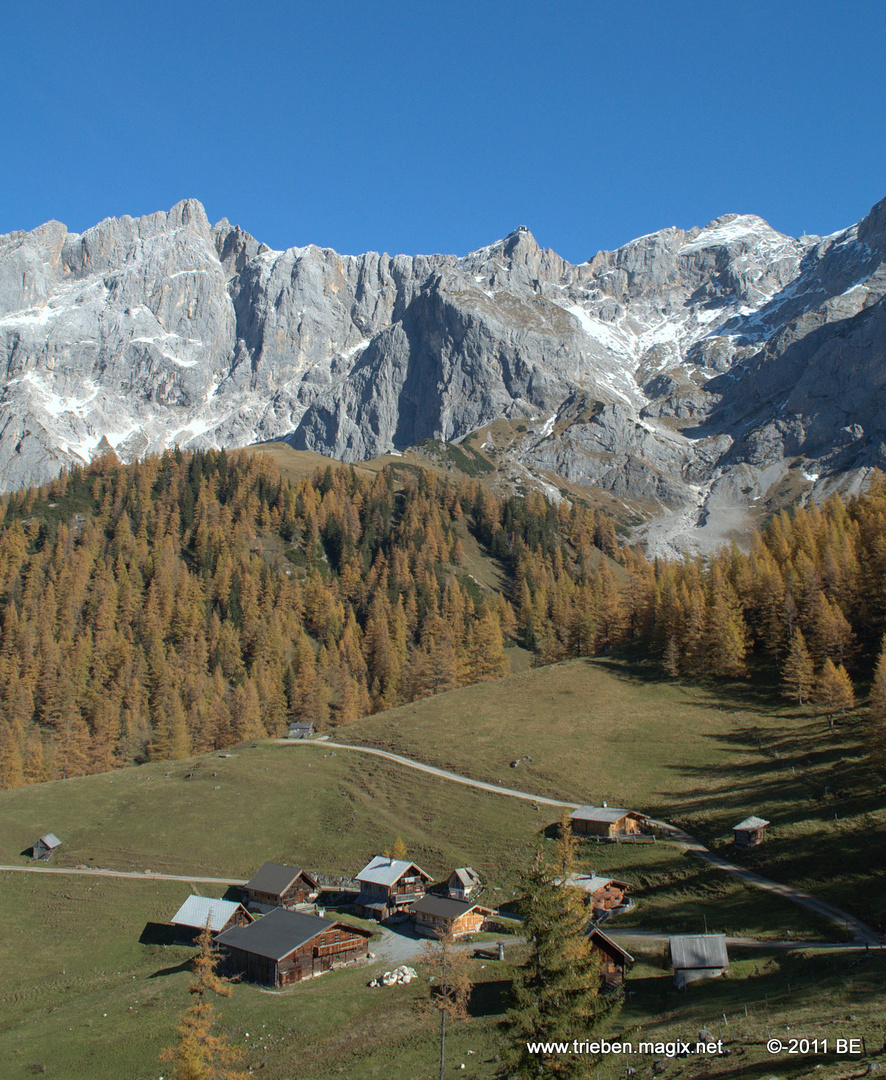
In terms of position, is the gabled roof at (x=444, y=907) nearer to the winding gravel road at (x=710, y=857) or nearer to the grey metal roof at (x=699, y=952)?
the grey metal roof at (x=699, y=952)

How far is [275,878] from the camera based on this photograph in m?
55.0

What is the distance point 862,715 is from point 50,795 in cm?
8419

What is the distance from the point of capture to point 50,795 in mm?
74812

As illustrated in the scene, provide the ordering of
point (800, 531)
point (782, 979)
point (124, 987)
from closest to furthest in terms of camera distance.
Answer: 1. point (782, 979)
2. point (124, 987)
3. point (800, 531)

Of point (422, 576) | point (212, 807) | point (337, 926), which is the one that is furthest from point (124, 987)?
point (422, 576)

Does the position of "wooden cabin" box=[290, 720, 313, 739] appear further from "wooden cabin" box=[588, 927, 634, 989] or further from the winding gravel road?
"wooden cabin" box=[588, 927, 634, 989]

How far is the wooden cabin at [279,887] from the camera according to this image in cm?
5347

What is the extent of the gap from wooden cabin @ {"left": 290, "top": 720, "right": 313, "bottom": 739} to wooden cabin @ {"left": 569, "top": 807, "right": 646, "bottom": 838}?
147ft

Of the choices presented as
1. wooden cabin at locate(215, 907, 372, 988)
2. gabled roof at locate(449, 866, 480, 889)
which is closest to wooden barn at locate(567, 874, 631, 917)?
gabled roof at locate(449, 866, 480, 889)

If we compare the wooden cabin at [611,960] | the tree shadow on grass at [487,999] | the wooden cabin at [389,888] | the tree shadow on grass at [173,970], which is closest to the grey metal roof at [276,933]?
the tree shadow on grass at [173,970]

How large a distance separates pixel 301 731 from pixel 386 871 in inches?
1710

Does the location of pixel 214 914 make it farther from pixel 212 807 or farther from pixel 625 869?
pixel 625 869

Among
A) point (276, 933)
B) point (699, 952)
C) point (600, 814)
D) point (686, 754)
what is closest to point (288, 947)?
point (276, 933)

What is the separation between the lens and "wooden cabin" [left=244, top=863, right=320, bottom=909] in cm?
5347
